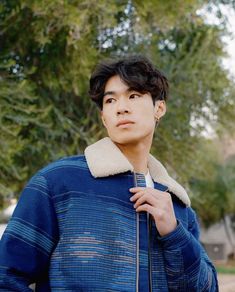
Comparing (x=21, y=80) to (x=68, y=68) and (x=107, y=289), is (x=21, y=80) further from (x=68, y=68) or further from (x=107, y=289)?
(x=107, y=289)

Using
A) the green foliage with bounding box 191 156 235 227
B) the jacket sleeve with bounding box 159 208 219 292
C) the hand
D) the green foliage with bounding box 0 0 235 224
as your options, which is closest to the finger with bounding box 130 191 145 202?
the hand

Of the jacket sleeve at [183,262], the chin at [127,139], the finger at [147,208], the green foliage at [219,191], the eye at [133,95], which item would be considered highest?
the green foliage at [219,191]

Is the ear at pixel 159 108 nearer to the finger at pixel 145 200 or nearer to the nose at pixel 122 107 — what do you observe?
the nose at pixel 122 107

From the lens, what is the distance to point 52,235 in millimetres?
1722

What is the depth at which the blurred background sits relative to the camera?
694cm

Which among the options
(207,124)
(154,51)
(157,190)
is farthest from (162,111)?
(207,124)

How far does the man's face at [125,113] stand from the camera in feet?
6.23

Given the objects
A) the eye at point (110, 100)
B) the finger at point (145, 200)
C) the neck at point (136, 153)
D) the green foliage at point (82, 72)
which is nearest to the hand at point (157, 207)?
the finger at point (145, 200)

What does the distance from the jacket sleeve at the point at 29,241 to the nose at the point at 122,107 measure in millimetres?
301

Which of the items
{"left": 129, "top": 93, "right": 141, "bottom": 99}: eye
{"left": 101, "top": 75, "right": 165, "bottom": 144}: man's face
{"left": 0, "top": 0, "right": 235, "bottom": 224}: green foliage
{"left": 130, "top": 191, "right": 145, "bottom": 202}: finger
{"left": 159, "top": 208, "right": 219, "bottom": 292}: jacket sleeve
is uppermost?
{"left": 0, "top": 0, "right": 235, "bottom": 224}: green foliage

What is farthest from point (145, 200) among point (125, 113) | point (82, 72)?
point (82, 72)

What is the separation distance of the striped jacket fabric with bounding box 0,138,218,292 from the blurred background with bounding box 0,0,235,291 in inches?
193

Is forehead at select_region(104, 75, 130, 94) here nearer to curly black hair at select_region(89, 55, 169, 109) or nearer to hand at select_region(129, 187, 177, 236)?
curly black hair at select_region(89, 55, 169, 109)

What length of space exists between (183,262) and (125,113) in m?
0.44
